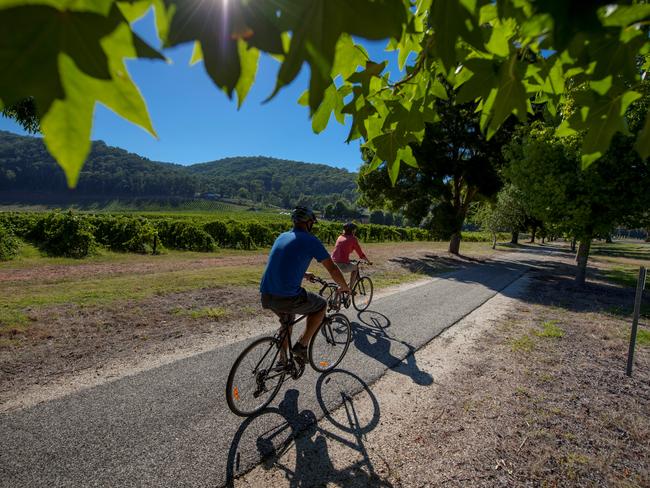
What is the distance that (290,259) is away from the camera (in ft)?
13.0

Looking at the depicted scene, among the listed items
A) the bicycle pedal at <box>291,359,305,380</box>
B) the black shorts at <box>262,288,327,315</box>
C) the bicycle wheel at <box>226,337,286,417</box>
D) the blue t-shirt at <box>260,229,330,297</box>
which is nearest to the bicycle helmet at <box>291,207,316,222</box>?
the blue t-shirt at <box>260,229,330,297</box>

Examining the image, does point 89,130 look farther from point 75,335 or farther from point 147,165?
point 147,165

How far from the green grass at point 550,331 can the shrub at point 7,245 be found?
62.8 feet

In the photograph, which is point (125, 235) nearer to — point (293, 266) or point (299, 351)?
point (299, 351)

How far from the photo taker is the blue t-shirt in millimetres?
3977

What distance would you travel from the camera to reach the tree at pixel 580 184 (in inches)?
417

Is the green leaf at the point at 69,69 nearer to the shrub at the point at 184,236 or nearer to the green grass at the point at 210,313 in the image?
the green grass at the point at 210,313

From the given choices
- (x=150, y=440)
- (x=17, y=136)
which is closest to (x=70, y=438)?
(x=150, y=440)

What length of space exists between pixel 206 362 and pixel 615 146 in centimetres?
1337

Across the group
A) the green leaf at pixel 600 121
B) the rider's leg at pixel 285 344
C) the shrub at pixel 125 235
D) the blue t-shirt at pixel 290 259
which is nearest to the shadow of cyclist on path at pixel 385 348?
the rider's leg at pixel 285 344

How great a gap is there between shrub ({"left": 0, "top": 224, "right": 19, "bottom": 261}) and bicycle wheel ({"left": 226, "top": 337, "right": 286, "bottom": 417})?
1547 cm

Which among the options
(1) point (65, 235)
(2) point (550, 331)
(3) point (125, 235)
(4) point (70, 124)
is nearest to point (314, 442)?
(4) point (70, 124)

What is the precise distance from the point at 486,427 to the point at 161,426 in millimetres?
3598

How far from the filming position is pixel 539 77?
140 cm
